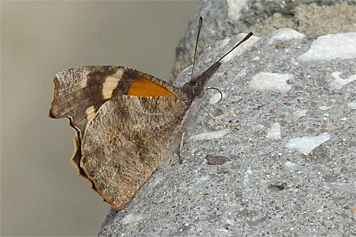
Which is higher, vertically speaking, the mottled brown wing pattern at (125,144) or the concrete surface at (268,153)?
the mottled brown wing pattern at (125,144)

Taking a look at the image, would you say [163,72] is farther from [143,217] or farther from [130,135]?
[143,217]

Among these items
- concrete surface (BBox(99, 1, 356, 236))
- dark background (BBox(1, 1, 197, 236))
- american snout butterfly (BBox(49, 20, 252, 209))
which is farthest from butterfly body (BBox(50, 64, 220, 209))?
dark background (BBox(1, 1, 197, 236))

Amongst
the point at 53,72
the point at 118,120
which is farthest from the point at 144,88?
the point at 53,72

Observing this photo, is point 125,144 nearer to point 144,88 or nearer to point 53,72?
point 144,88

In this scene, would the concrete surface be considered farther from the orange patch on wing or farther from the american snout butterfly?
the orange patch on wing

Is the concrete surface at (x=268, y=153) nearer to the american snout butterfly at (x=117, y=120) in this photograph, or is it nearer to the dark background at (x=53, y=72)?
the american snout butterfly at (x=117, y=120)

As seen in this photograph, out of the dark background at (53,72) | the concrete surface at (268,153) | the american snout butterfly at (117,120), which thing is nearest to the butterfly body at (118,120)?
the american snout butterfly at (117,120)
